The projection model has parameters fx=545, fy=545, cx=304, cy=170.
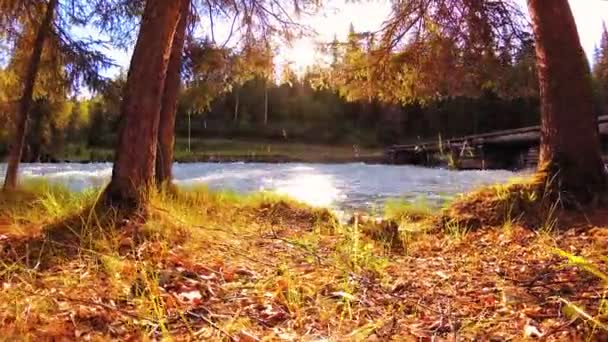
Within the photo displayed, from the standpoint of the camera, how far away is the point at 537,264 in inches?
131

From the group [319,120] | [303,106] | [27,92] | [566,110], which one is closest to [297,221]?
[566,110]

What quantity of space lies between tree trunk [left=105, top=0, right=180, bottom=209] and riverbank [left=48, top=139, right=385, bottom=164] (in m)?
31.8

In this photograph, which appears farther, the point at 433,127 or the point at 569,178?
the point at 433,127

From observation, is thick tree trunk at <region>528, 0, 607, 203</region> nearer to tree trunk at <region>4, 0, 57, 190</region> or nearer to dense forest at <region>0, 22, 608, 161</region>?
dense forest at <region>0, 22, 608, 161</region>

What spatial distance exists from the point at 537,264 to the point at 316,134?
2093 inches

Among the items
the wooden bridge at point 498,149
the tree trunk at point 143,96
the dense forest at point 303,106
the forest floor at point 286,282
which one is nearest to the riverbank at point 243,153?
the dense forest at point 303,106

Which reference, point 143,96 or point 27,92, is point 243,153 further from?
point 143,96

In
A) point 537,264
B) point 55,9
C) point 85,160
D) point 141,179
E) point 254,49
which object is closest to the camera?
point 537,264

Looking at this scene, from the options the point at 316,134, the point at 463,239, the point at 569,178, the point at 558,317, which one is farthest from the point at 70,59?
the point at 316,134

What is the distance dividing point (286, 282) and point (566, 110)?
339 cm

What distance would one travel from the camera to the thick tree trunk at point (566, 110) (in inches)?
191

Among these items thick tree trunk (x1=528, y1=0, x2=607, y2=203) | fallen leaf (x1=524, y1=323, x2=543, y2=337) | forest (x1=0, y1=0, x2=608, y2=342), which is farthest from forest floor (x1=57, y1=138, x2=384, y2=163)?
fallen leaf (x1=524, y1=323, x2=543, y2=337)

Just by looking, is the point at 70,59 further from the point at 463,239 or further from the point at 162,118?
the point at 463,239

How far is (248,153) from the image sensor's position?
1686 inches
